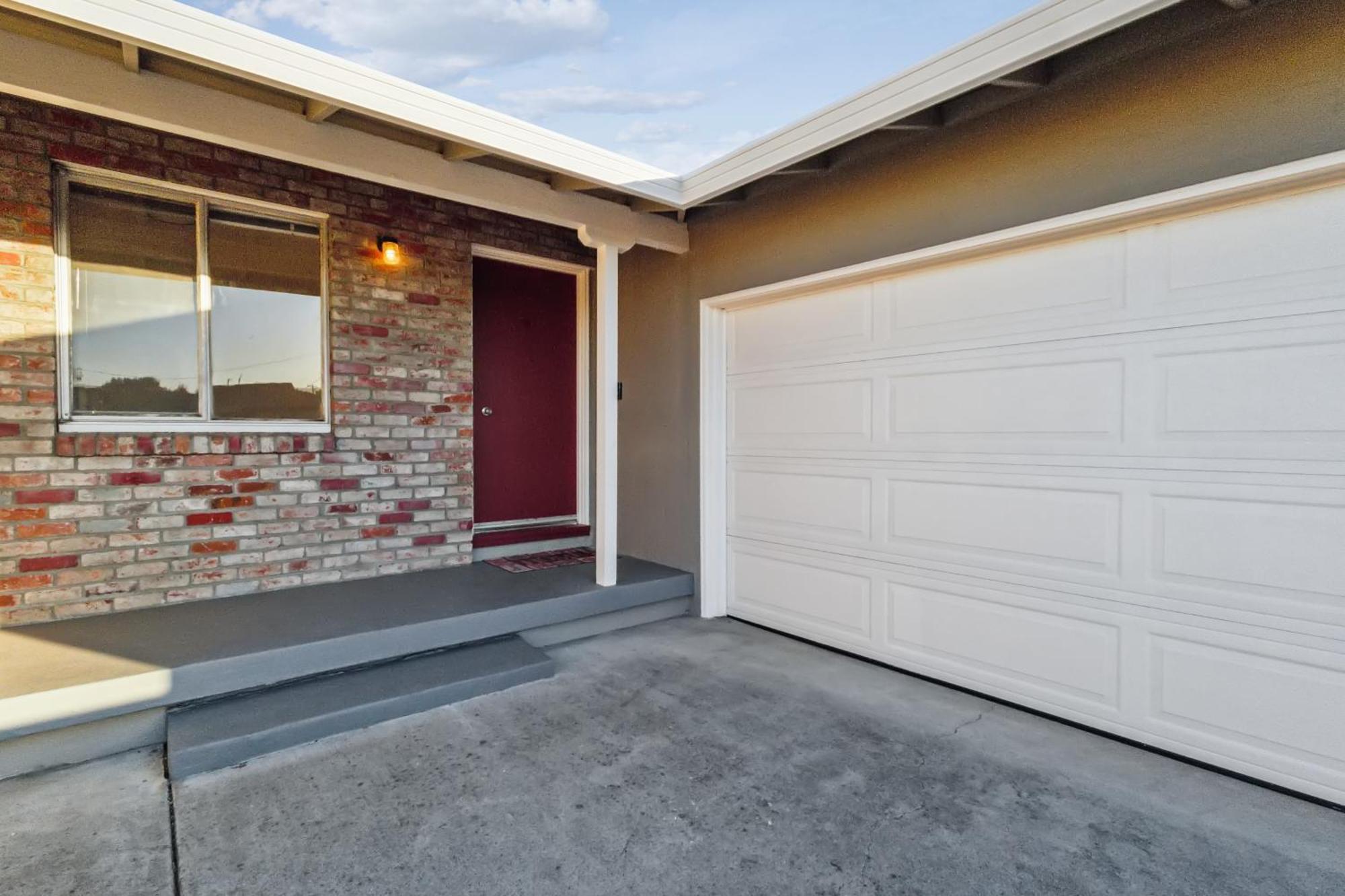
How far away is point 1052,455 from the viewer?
2852mm

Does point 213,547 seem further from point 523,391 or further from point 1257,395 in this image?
point 1257,395

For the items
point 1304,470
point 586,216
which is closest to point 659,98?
point 586,216

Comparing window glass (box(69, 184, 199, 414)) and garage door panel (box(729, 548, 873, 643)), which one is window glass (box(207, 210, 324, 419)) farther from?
garage door panel (box(729, 548, 873, 643))

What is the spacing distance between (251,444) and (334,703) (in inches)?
67.7

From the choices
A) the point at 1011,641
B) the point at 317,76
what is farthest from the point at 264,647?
the point at 1011,641

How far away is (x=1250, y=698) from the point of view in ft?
7.63

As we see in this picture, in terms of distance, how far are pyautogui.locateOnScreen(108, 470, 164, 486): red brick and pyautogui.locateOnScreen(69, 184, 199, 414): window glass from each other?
33cm

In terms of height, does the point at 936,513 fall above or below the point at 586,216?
below

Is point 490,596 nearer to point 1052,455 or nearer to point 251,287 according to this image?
point 251,287

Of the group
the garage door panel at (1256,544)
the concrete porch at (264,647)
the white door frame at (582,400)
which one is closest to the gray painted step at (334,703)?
the concrete porch at (264,647)

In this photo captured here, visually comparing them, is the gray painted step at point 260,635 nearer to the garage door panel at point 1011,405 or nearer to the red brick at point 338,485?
the red brick at point 338,485

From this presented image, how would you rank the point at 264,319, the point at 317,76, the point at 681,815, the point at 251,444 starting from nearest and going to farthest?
the point at 681,815 → the point at 317,76 → the point at 251,444 → the point at 264,319

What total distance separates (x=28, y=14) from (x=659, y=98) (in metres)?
14.0

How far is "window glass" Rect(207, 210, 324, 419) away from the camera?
363 cm
